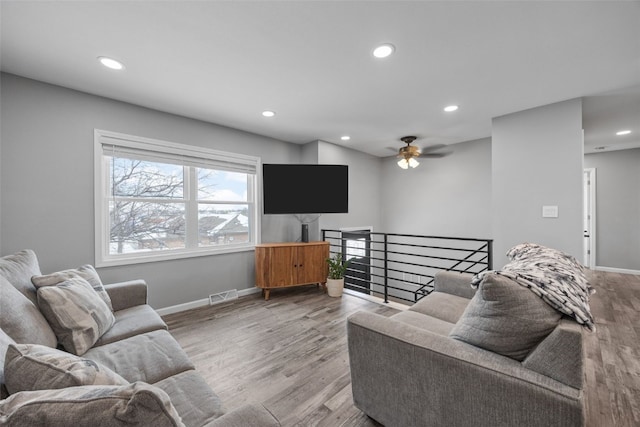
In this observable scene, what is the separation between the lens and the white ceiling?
1528 mm

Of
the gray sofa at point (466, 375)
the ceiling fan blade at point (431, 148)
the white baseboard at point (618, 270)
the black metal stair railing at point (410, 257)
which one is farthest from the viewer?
the white baseboard at point (618, 270)

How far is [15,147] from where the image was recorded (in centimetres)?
220

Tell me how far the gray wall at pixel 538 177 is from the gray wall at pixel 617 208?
3874mm

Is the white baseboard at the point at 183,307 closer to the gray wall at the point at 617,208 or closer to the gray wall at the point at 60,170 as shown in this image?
the gray wall at the point at 60,170

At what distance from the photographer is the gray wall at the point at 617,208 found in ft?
15.9

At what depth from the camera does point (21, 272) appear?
5.07 feet

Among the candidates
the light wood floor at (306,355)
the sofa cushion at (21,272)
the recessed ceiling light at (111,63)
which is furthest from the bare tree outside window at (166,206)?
the sofa cushion at (21,272)

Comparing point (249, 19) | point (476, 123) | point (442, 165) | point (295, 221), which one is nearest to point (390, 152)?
point (442, 165)

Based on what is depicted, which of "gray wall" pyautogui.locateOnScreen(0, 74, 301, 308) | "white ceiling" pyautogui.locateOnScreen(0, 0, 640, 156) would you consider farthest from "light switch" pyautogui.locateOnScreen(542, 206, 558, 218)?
"gray wall" pyautogui.locateOnScreen(0, 74, 301, 308)

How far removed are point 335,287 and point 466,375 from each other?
2575 millimetres

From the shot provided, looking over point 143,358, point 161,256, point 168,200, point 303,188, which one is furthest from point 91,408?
point 303,188

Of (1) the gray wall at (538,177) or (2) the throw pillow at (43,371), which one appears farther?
(1) the gray wall at (538,177)

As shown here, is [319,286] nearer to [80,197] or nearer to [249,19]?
[80,197]

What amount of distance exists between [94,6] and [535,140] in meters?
3.95
